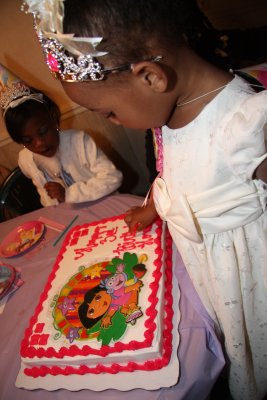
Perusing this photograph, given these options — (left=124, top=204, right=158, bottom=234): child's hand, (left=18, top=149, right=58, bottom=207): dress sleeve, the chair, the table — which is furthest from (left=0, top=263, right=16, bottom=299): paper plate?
the chair

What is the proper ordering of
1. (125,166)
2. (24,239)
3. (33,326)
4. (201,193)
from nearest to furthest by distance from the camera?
(201,193), (33,326), (24,239), (125,166)

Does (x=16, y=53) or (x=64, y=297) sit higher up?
(x=16, y=53)

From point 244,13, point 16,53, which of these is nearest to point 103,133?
point 16,53

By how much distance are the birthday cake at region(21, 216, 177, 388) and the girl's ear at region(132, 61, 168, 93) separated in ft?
1.59

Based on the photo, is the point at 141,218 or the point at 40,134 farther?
the point at 40,134

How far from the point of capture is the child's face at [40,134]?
143cm

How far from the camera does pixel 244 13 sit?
1.84 meters

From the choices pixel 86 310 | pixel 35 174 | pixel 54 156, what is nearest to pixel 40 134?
pixel 54 156

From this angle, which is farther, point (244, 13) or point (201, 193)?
point (244, 13)

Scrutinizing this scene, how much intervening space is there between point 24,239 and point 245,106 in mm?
1055

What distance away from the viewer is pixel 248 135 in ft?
1.75

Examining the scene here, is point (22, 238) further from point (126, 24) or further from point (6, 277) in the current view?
point (126, 24)

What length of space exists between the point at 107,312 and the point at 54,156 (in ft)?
3.62

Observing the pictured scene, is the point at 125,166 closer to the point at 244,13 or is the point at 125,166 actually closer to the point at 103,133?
the point at 103,133
